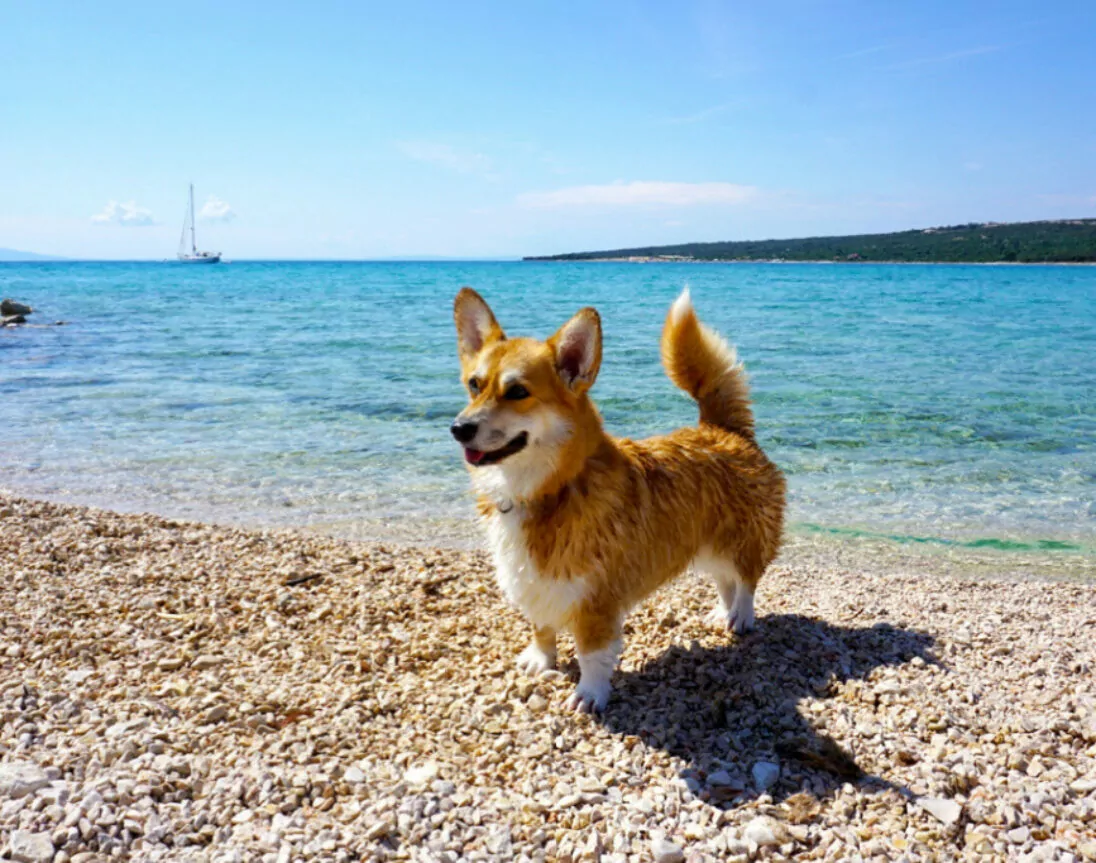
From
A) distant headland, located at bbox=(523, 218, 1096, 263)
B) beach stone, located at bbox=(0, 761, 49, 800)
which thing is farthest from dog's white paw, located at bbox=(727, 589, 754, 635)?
distant headland, located at bbox=(523, 218, 1096, 263)

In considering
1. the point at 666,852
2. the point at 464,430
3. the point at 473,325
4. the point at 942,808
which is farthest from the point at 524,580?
the point at 942,808

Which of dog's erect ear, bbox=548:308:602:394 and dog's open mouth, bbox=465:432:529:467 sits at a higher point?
dog's erect ear, bbox=548:308:602:394

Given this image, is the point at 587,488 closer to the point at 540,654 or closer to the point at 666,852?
the point at 540,654

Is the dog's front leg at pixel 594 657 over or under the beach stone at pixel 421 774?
over

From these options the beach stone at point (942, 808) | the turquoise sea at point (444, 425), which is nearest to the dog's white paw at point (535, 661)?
the beach stone at point (942, 808)

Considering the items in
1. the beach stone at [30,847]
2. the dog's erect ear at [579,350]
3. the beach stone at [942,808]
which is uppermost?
the dog's erect ear at [579,350]

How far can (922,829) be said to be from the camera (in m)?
2.87

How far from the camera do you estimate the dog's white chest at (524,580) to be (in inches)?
148

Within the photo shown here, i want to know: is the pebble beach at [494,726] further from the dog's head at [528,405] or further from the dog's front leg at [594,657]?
the dog's head at [528,405]

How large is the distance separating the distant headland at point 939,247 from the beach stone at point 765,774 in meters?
87.5

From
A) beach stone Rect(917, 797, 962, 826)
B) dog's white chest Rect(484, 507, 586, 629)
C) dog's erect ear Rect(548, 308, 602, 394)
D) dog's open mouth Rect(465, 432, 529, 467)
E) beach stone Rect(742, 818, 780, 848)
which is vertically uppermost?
dog's erect ear Rect(548, 308, 602, 394)

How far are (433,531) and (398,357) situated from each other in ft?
36.1

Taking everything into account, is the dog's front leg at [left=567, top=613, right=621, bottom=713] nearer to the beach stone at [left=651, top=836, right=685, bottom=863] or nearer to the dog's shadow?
the dog's shadow

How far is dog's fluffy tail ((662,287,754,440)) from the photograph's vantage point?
14.7ft
